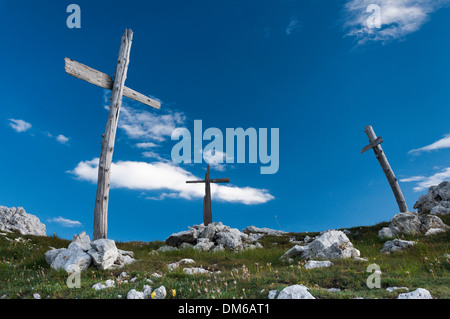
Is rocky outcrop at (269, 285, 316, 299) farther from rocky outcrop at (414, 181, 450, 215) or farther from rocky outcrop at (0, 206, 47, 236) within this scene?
rocky outcrop at (0, 206, 47, 236)

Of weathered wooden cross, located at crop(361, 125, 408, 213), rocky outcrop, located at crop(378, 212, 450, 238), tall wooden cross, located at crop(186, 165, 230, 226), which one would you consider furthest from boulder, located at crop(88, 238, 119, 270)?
weathered wooden cross, located at crop(361, 125, 408, 213)

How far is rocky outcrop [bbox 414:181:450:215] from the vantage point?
23359 millimetres

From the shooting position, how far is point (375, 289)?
662 cm

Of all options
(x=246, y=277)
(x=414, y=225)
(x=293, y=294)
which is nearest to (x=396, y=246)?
(x=414, y=225)

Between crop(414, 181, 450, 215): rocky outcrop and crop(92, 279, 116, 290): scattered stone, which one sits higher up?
crop(414, 181, 450, 215): rocky outcrop

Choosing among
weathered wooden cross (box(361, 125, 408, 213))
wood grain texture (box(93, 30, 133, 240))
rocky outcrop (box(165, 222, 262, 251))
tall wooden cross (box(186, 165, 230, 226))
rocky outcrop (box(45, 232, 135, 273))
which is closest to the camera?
rocky outcrop (box(45, 232, 135, 273))

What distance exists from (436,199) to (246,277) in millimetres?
23373

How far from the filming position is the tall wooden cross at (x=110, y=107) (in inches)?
565

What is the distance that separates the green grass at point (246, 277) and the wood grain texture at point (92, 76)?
27.2 feet

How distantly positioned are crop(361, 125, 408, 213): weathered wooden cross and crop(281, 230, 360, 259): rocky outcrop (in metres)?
11.6

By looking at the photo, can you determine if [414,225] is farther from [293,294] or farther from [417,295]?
Result: [293,294]

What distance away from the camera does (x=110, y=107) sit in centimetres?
1548

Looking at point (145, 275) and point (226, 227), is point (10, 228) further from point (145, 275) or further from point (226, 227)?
point (145, 275)
